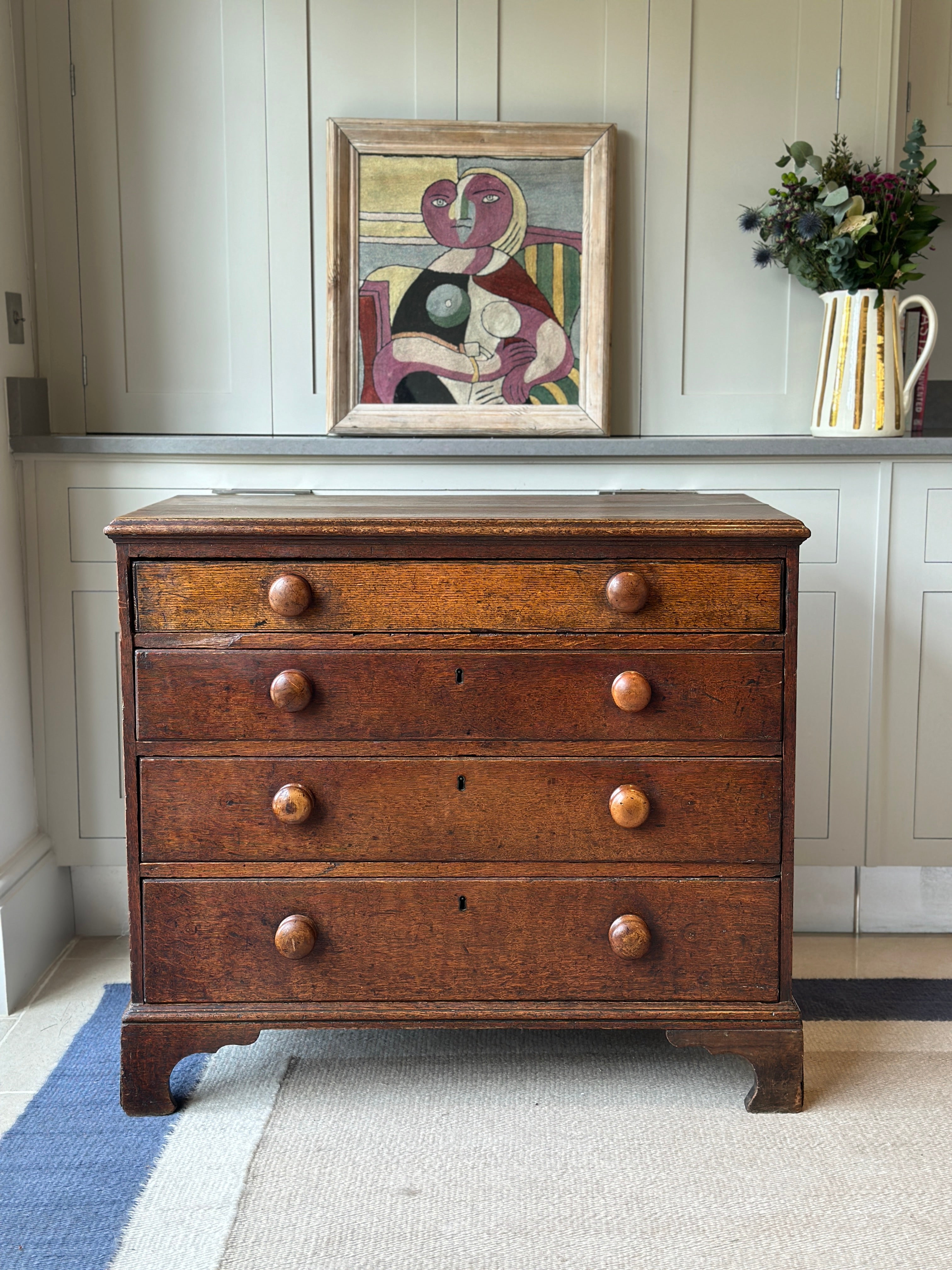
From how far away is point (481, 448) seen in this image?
Answer: 7.72ft

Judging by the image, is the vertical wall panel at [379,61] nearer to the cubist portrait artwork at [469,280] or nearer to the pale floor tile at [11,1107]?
the cubist portrait artwork at [469,280]

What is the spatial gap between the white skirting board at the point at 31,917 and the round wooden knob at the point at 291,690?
836 mm

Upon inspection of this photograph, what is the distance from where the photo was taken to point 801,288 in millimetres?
2504

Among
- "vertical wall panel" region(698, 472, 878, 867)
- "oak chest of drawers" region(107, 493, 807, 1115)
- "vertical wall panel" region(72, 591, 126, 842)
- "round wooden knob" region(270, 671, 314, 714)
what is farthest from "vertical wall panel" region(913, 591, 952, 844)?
"vertical wall panel" region(72, 591, 126, 842)

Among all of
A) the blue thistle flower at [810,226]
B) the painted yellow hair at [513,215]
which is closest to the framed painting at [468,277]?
the painted yellow hair at [513,215]

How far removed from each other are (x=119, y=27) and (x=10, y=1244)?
225 centimetres

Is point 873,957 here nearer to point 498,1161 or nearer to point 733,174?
point 498,1161

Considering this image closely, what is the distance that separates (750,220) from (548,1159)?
1.86m

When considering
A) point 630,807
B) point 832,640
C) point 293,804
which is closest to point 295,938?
point 293,804

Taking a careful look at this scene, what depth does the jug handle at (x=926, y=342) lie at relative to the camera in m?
2.37

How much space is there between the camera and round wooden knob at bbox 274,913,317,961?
69.9 inches

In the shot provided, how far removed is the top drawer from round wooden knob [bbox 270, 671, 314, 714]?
0.07 m

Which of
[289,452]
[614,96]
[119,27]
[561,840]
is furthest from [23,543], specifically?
[614,96]

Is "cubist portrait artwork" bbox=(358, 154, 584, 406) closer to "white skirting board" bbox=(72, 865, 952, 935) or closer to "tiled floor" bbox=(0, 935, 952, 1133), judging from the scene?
Result: "white skirting board" bbox=(72, 865, 952, 935)
